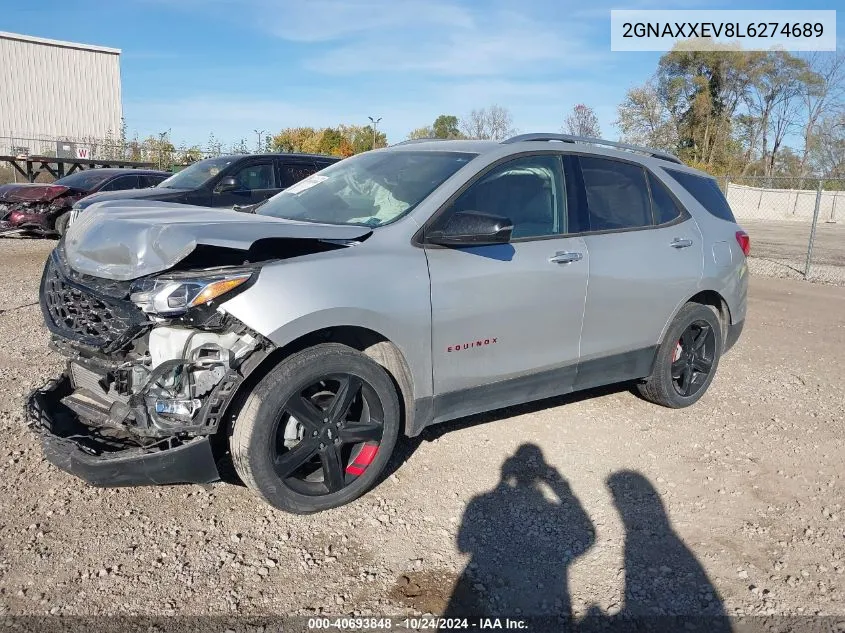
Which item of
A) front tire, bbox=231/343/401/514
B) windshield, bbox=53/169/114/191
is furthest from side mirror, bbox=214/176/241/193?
front tire, bbox=231/343/401/514

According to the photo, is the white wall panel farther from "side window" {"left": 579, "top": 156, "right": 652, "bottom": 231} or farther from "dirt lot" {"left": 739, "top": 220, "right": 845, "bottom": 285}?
"side window" {"left": 579, "top": 156, "right": 652, "bottom": 231}

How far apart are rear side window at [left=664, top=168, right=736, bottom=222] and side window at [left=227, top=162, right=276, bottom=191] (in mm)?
6523

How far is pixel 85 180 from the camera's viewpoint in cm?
1342

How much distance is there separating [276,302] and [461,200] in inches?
50.8

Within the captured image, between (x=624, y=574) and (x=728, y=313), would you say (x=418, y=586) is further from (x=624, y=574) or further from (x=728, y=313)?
(x=728, y=313)

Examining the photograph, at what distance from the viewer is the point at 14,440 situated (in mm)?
4074

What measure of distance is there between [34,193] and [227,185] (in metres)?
5.36

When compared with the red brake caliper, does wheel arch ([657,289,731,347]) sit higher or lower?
higher

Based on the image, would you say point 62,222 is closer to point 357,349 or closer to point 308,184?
point 308,184

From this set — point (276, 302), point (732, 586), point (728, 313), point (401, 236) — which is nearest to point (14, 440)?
point (276, 302)

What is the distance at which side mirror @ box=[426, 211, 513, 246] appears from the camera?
11.6 feet

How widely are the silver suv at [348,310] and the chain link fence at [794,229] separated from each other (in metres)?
9.14

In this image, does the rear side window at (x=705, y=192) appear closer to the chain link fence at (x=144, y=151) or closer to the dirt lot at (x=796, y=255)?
the dirt lot at (x=796, y=255)

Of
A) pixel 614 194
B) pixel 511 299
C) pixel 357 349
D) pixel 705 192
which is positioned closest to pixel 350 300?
pixel 357 349
